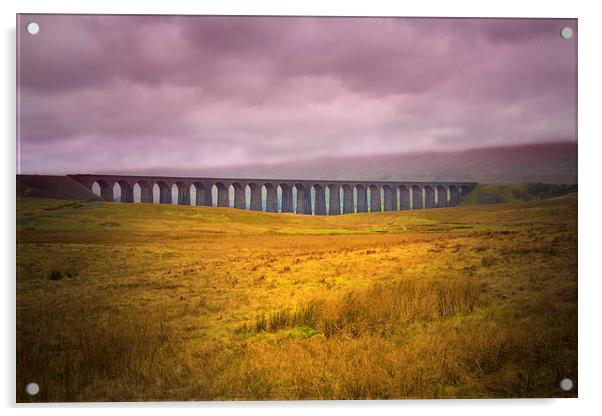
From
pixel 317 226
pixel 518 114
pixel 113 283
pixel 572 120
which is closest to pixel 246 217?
pixel 317 226

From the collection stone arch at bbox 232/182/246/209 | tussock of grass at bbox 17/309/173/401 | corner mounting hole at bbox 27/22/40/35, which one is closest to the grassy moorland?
tussock of grass at bbox 17/309/173/401

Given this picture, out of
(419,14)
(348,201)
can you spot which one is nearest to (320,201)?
(348,201)

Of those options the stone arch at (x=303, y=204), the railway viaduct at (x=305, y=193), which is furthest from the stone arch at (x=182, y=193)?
the stone arch at (x=303, y=204)

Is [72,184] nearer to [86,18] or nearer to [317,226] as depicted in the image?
[86,18]

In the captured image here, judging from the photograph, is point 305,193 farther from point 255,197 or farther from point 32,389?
point 32,389

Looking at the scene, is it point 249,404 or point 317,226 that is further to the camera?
point 317,226

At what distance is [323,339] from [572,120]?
9.83ft

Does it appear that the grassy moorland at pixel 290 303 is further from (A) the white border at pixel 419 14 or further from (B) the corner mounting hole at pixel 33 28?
(B) the corner mounting hole at pixel 33 28

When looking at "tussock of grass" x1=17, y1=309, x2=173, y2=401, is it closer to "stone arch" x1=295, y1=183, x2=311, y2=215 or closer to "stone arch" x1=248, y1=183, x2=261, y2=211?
"stone arch" x1=248, y1=183, x2=261, y2=211

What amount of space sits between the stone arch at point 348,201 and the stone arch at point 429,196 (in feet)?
2.30

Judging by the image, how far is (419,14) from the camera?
15.3 ft

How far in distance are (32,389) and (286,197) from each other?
2763 millimetres

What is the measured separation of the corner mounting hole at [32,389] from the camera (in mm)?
4426

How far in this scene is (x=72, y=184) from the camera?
14.6 feet
